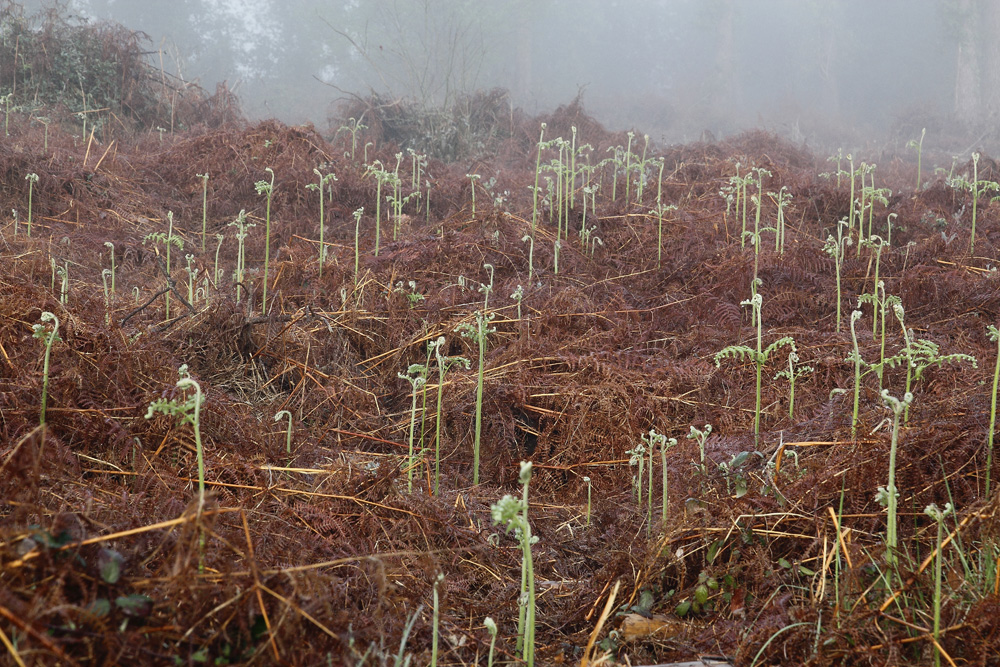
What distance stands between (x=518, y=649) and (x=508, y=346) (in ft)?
8.09

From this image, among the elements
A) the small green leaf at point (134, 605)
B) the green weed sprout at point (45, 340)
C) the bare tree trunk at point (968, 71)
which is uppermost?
the bare tree trunk at point (968, 71)

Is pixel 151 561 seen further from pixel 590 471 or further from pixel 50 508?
pixel 590 471

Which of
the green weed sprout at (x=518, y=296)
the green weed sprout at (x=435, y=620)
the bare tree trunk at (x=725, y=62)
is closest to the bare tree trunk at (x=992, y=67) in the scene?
the bare tree trunk at (x=725, y=62)

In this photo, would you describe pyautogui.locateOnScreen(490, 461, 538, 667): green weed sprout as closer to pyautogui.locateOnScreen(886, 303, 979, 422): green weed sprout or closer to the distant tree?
pyautogui.locateOnScreen(886, 303, 979, 422): green weed sprout

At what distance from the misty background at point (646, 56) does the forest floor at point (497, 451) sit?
20.1 m

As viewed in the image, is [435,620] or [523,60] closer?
[435,620]

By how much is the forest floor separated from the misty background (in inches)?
790

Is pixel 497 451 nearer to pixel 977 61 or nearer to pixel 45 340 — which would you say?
pixel 45 340

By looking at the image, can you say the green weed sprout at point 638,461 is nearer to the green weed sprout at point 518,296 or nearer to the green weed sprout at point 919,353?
the green weed sprout at point 919,353

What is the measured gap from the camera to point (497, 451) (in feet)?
11.5

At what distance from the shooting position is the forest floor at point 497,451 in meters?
1.60

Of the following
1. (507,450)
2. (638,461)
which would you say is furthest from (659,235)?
(638,461)

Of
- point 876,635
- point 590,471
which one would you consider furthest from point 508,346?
point 876,635

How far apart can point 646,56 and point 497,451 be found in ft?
165
